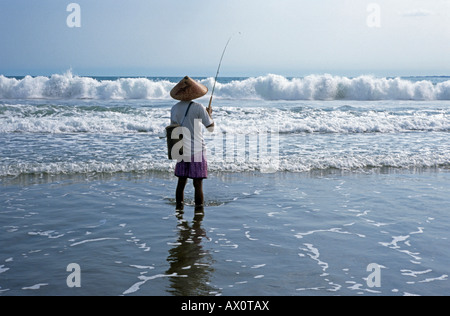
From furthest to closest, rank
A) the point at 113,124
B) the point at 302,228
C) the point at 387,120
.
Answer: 1. the point at 387,120
2. the point at 113,124
3. the point at 302,228

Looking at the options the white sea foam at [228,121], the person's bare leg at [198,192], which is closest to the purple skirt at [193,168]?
the person's bare leg at [198,192]

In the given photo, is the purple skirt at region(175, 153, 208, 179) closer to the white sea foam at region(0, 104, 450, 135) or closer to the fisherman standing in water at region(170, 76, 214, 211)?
the fisherman standing in water at region(170, 76, 214, 211)

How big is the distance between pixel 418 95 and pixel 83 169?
27.2 m

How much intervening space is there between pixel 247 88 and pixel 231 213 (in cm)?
2479

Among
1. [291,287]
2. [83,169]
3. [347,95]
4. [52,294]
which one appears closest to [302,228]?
[291,287]

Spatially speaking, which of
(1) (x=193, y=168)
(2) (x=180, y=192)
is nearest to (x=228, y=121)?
(2) (x=180, y=192)

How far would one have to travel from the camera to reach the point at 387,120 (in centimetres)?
1706

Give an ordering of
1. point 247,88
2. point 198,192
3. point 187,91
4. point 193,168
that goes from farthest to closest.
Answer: point 247,88 → point 198,192 → point 193,168 → point 187,91

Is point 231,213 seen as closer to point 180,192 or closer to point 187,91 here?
point 180,192

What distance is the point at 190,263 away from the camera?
4.50 m

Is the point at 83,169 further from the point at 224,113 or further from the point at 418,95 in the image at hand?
the point at 418,95

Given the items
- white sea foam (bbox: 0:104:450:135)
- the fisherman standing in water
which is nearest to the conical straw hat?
the fisherman standing in water

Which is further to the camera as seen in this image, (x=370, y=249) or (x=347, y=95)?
(x=347, y=95)

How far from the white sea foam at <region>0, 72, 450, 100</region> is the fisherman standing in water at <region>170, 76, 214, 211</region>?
23.5 metres
